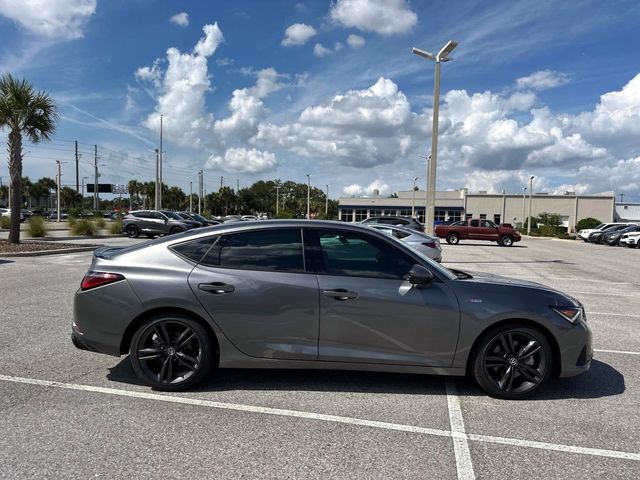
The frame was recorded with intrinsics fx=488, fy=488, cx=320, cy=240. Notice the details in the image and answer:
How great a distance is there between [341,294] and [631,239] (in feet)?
121

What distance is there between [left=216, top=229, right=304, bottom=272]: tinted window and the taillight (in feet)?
2.70

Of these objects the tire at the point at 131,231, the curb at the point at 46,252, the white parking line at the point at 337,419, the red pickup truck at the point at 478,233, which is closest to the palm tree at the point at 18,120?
the curb at the point at 46,252

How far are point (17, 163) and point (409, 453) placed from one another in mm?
19387

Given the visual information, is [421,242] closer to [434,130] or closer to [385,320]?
[434,130]

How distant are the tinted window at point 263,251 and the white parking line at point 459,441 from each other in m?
1.73

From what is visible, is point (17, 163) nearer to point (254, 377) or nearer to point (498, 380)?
point (254, 377)

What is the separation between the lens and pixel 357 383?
15.0 feet

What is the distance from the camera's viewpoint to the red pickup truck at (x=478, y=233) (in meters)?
31.0

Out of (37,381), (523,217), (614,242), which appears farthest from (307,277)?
(523,217)

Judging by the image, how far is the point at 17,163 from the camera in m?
18.1

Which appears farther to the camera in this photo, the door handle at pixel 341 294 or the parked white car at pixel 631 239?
the parked white car at pixel 631 239

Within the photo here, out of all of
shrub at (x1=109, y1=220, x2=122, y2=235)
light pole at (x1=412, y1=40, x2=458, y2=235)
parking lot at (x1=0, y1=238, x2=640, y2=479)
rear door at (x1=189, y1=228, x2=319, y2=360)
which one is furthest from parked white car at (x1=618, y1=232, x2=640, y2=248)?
rear door at (x1=189, y1=228, x2=319, y2=360)

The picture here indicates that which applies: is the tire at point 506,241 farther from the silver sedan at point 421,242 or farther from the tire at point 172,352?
the tire at point 172,352

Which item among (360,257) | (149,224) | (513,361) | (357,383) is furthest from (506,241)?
(360,257)
